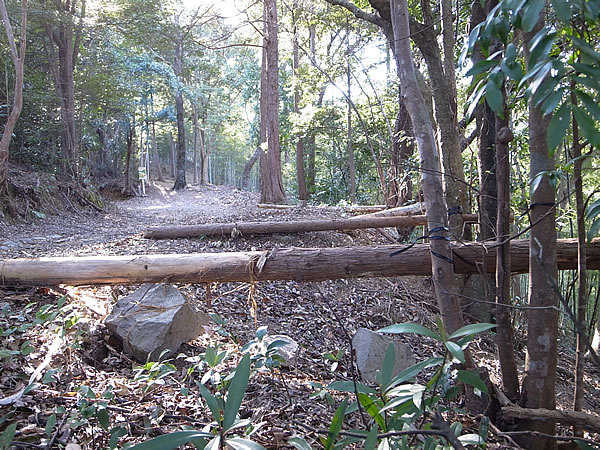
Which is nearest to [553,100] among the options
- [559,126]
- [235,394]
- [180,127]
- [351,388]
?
[559,126]

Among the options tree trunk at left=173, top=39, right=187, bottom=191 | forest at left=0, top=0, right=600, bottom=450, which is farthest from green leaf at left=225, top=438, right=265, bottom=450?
tree trunk at left=173, top=39, right=187, bottom=191

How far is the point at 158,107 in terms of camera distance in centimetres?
2481

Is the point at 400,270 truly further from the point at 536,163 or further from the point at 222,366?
the point at 222,366

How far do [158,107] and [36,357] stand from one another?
80.9ft

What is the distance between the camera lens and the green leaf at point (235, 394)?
1108 mm

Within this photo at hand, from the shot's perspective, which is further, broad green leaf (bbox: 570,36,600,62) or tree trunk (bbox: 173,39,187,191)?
tree trunk (bbox: 173,39,187,191)

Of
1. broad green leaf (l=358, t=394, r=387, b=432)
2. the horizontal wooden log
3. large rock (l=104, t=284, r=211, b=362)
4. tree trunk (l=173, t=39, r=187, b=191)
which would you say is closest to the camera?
broad green leaf (l=358, t=394, r=387, b=432)

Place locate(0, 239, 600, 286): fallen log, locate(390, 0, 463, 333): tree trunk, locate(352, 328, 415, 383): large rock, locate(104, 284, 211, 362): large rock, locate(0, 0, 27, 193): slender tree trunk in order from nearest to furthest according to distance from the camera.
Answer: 1. locate(390, 0, 463, 333): tree trunk
2. locate(104, 284, 211, 362): large rock
3. locate(0, 239, 600, 286): fallen log
4. locate(352, 328, 415, 383): large rock
5. locate(0, 0, 27, 193): slender tree trunk

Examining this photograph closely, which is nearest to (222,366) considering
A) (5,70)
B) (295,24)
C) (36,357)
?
(36,357)

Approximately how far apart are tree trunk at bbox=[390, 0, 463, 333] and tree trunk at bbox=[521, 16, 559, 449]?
1.43 feet

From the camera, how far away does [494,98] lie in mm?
1083

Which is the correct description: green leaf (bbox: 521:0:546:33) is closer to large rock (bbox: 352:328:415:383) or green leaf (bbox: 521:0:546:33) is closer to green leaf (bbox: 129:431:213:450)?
green leaf (bbox: 129:431:213:450)

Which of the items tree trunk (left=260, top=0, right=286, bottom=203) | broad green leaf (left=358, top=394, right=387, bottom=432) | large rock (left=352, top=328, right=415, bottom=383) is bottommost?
large rock (left=352, top=328, right=415, bottom=383)

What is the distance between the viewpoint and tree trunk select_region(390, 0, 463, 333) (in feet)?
7.79
